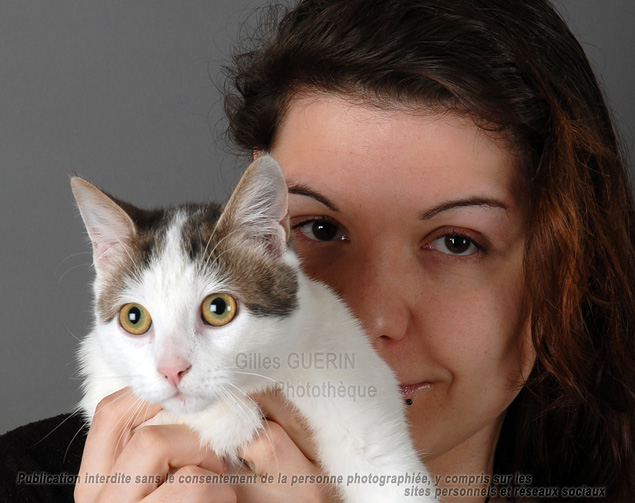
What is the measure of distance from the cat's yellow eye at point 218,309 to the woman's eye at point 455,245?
0.65 meters

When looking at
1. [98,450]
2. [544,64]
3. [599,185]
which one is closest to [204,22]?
[544,64]

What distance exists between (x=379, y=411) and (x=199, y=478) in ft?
1.34

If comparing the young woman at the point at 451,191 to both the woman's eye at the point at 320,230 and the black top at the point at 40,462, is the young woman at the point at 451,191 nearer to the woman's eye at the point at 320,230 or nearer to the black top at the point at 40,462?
the woman's eye at the point at 320,230

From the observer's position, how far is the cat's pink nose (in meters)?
1.31

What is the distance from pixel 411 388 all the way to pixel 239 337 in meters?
0.61

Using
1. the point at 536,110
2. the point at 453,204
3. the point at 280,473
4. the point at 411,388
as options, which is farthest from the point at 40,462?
the point at 536,110

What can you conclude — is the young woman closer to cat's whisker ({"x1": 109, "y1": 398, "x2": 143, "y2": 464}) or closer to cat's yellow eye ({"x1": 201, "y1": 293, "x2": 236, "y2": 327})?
cat's whisker ({"x1": 109, "y1": 398, "x2": 143, "y2": 464})

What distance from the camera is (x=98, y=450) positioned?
1.53 metres

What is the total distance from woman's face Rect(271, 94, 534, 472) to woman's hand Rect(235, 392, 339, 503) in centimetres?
32

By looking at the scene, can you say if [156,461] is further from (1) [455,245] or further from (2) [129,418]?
(1) [455,245]

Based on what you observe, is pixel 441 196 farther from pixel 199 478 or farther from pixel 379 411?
pixel 199 478

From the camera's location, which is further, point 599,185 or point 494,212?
point 599,185

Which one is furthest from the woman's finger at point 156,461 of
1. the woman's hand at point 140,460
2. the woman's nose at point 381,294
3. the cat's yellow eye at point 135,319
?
the woman's nose at point 381,294

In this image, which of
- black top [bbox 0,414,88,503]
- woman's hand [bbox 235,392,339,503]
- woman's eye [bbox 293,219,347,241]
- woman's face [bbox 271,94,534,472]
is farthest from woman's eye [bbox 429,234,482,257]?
black top [bbox 0,414,88,503]
